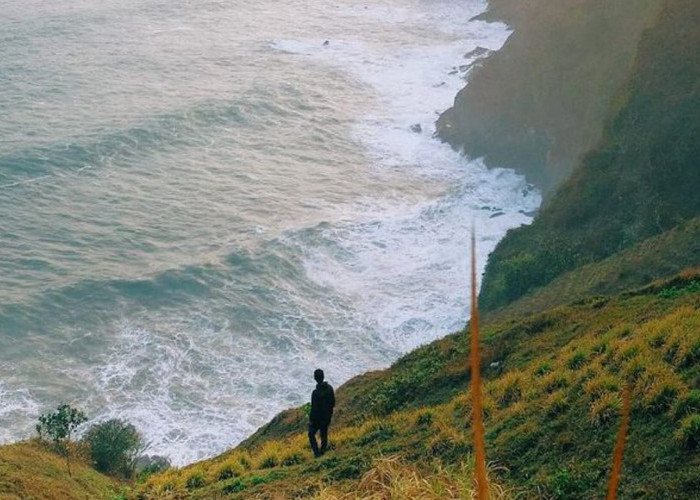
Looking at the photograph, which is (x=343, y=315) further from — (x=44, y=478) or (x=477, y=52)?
(x=477, y=52)

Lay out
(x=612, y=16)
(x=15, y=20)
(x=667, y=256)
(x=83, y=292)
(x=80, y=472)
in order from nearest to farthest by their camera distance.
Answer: (x=80, y=472)
(x=667, y=256)
(x=83, y=292)
(x=612, y=16)
(x=15, y=20)

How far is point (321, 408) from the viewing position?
14.2 m

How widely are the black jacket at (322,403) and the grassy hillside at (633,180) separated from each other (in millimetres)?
17935

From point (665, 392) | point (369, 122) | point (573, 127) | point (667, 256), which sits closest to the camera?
point (665, 392)

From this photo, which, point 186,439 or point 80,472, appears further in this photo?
point 186,439

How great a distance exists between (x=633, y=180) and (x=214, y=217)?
2357 centimetres

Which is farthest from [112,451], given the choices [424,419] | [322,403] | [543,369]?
[543,369]

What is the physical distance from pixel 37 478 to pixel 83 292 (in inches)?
929

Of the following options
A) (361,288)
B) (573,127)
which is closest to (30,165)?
(361,288)

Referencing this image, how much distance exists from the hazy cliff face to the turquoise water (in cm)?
209

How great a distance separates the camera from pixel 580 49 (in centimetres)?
5244

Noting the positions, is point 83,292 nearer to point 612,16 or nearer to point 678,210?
point 678,210

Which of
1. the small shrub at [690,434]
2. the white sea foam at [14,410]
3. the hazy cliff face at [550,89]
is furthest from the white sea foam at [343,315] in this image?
the small shrub at [690,434]

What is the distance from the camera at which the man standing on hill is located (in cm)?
1389
